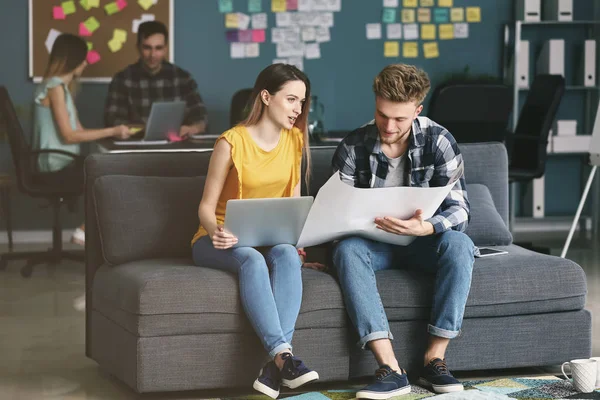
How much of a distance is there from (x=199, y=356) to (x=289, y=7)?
3.99 meters

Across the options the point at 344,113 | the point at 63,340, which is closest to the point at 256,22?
the point at 344,113

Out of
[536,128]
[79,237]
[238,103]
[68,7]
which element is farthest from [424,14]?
[79,237]

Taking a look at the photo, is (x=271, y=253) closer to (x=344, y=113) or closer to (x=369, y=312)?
(x=369, y=312)

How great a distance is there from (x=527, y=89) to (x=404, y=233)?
156 inches

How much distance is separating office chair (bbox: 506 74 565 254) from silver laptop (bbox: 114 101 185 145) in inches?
78.7

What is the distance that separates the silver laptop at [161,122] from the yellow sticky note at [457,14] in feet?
7.75

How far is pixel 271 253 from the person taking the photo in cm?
313

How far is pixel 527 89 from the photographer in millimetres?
6812

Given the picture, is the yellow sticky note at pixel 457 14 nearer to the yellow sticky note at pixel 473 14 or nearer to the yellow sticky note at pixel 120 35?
the yellow sticky note at pixel 473 14

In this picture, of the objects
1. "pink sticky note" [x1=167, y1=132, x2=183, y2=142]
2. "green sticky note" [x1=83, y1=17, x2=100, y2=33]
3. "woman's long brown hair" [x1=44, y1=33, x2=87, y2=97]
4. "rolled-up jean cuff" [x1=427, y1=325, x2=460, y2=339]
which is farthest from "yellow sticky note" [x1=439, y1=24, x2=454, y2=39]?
"rolled-up jean cuff" [x1=427, y1=325, x2=460, y2=339]

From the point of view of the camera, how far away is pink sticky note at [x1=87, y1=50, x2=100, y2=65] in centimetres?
643

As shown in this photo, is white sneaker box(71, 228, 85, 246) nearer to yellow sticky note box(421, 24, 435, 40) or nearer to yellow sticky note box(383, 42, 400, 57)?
yellow sticky note box(383, 42, 400, 57)

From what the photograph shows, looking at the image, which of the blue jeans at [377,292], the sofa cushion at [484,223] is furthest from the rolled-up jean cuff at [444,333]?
the sofa cushion at [484,223]

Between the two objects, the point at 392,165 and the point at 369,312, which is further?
the point at 392,165
